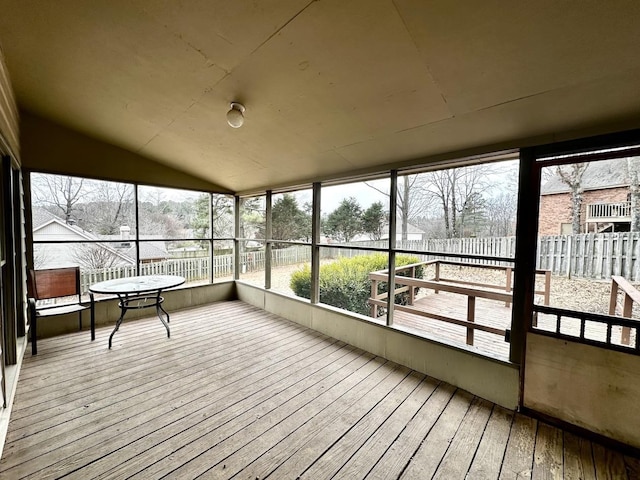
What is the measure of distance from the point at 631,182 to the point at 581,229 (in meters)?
0.40

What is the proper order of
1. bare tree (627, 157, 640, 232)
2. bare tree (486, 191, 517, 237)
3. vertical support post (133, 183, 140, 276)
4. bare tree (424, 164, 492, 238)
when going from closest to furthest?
bare tree (627, 157, 640, 232), bare tree (486, 191, 517, 237), bare tree (424, 164, 492, 238), vertical support post (133, 183, 140, 276)

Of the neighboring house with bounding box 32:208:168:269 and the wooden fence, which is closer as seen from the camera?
the wooden fence

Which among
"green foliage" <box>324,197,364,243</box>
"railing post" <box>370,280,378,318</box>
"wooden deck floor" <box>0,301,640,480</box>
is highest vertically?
"green foliage" <box>324,197,364,243</box>

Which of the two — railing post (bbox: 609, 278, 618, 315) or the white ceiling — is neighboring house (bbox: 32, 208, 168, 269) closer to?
the white ceiling

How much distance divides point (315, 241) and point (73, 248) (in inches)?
136

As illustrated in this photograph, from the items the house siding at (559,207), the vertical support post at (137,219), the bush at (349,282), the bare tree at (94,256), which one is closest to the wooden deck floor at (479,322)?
the bush at (349,282)

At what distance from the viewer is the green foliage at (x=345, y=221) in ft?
13.0

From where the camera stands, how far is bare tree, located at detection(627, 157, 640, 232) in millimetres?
1799

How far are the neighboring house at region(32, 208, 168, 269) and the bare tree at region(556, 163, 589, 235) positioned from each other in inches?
211

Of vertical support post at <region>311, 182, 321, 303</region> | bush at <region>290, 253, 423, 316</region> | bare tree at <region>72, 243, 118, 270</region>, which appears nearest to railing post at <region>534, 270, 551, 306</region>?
bush at <region>290, 253, 423, 316</region>

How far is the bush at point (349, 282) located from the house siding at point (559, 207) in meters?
2.59

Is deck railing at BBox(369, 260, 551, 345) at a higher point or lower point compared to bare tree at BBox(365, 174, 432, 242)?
lower

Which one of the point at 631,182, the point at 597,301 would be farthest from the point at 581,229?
the point at 597,301

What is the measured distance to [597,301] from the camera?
1998mm
